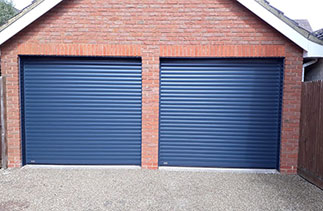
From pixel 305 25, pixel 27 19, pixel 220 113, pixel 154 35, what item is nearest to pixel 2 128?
pixel 27 19

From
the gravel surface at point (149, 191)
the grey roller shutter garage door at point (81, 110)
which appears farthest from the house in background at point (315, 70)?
the grey roller shutter garage door at point (81, 110)

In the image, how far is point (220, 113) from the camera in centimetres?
529

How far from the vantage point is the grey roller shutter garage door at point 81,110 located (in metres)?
5.25

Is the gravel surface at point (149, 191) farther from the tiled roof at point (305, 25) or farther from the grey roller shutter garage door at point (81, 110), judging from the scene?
the tiled roof at point (305, 25)

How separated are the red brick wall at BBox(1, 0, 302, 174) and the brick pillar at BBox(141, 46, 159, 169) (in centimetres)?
2

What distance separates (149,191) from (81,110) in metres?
2.56

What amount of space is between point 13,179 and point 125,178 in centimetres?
234

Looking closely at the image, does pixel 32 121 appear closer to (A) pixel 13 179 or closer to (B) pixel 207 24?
(A) pixel 13 179

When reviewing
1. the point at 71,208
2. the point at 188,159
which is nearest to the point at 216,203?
the point at 188,159

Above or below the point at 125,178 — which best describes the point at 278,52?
above

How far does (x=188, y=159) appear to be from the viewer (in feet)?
17.5

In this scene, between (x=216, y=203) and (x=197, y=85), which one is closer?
(x=216, y=203)

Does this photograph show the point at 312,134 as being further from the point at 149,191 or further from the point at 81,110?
the point at 81,110

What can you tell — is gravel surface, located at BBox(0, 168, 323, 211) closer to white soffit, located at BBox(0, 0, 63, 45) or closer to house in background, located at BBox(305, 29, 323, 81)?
house in background, located at BBox(305, 29, 323, 81)
